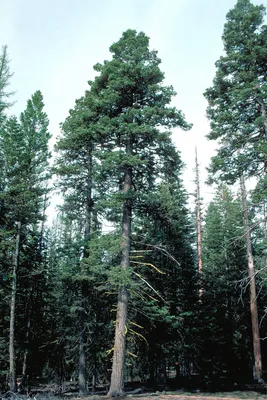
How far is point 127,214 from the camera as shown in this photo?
12.4 m

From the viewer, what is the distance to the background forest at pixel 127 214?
39.8 ft

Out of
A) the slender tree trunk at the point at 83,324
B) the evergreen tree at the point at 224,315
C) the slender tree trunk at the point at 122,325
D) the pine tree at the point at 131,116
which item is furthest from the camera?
the evergreen tree at the point at 224,315

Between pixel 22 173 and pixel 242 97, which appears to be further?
pixel 22 173

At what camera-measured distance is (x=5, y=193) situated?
16.1m

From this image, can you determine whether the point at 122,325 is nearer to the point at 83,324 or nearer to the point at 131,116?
the point at 83,324

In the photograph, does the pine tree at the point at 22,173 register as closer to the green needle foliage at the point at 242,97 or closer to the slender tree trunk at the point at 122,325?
the slender tree trunk at the point at 122,325

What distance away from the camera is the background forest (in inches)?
478

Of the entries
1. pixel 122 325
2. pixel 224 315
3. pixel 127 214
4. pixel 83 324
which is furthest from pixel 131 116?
pixel 224 315

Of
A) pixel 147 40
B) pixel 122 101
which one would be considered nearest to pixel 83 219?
pixel 122 101

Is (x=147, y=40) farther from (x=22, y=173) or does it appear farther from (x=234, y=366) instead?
(x=234, y=366)

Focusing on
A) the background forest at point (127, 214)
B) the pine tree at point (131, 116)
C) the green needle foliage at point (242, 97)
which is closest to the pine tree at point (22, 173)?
the background forest at point (127, 214)

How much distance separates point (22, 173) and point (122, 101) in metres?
8.32

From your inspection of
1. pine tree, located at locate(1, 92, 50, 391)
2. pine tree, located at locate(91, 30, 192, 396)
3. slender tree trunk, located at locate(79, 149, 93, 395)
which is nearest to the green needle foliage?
pine tree, located at locate(91, 30, 192, 396)

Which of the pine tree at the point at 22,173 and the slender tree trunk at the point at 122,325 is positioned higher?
the pine tree at the point at 22,173
